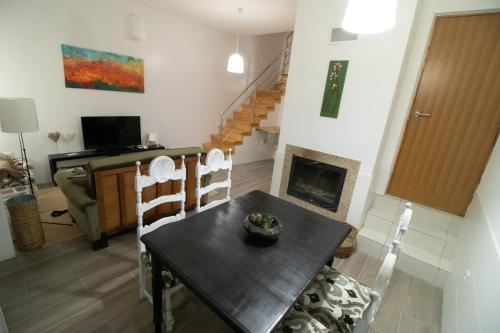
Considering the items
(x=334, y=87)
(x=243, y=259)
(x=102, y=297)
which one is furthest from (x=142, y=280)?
(x=334, y=87)

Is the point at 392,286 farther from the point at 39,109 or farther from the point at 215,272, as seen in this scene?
the point at 39,109

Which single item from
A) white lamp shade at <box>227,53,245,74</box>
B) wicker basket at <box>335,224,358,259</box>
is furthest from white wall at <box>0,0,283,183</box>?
wicker basket at <box>335,224,358,259</box>

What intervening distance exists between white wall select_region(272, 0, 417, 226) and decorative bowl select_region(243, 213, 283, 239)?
5.65 feet

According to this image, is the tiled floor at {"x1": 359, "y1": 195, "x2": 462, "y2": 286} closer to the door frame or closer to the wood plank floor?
the wood plank floor

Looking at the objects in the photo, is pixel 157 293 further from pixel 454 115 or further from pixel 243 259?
pixel 454 115

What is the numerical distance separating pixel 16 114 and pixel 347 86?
10.6 feet

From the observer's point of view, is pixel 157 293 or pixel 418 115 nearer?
pixel 157 293

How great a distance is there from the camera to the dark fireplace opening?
9.33ft

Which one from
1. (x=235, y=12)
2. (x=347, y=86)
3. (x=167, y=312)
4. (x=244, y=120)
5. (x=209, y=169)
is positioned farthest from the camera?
(x=244, y=120)

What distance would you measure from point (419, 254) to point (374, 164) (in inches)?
38.5

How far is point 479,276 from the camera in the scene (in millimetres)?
1353

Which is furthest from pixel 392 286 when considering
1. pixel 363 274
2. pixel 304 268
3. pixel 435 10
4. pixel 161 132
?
pixel 161 132

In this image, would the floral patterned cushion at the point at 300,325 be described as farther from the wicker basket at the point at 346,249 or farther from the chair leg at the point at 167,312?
the wicker basket at the point at 346,249

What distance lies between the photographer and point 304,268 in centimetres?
115
